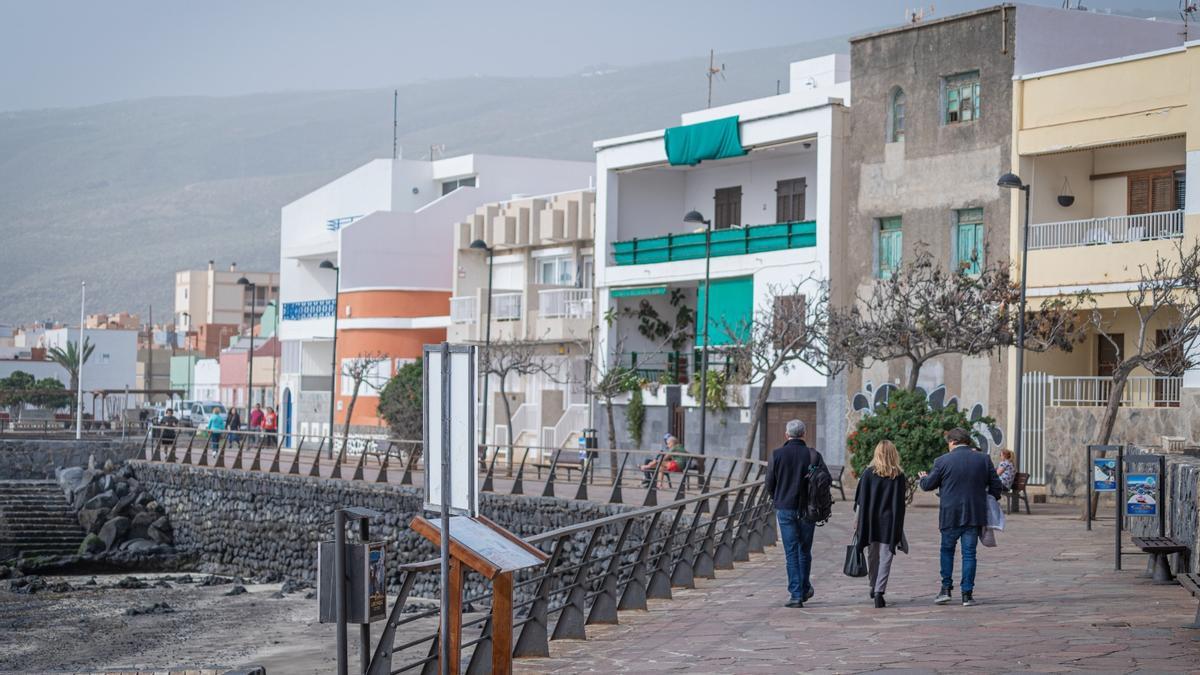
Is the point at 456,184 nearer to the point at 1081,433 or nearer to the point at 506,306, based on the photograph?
the point at 506,306

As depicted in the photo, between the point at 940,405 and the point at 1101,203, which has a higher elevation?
the point at 1101,203

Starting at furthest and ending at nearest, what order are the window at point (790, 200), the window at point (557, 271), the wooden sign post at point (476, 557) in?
the window at point (557, 271) → the window at point (790, 200) → the wooden sign post at point (476, 557)

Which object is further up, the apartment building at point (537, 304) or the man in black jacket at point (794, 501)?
the apartment building at point (537, 304)

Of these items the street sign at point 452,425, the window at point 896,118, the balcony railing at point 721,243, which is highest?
the window at point 896,118

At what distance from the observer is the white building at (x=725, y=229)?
42625 millimetres

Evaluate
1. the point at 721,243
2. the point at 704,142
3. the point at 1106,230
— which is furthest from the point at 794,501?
the point at 704,142

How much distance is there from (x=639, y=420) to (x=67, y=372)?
221ft

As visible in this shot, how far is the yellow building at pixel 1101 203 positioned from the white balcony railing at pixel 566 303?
17160 mm

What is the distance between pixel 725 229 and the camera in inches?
1842

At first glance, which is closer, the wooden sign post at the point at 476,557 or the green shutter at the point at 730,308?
the wooden sign post at the point at 476,557

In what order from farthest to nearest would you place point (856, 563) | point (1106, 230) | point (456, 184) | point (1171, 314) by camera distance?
point (456, 184), point (1106, 230), point (1171, 314), point (856, 563)

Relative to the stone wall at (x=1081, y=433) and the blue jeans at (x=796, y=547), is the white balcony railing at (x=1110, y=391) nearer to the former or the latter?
the stone wall at (x=1081, y=433)

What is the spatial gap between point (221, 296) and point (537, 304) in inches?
3318

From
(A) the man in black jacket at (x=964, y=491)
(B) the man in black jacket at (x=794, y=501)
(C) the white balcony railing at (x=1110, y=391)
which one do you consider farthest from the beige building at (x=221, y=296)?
(A) the man in black jacket at (x=964, y=491)
